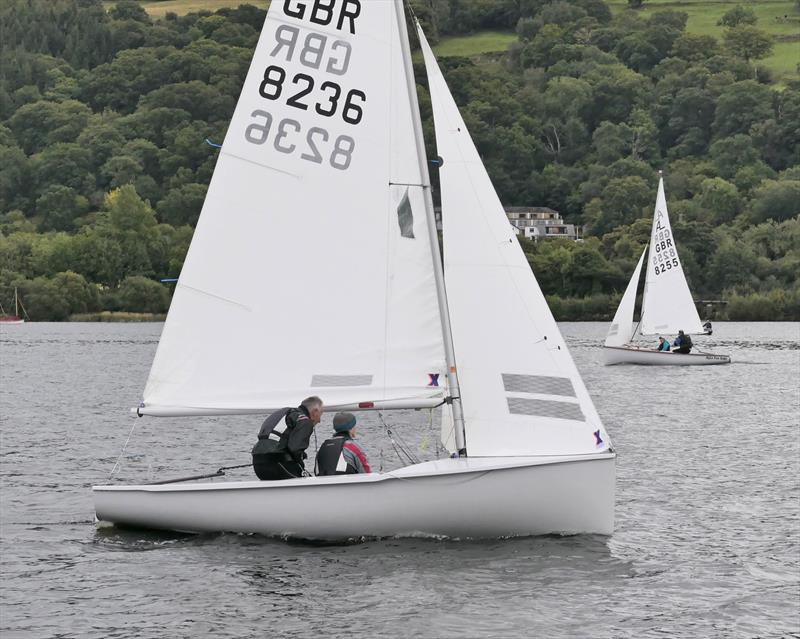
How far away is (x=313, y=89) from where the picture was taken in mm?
17031

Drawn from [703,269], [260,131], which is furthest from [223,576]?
[703,269]

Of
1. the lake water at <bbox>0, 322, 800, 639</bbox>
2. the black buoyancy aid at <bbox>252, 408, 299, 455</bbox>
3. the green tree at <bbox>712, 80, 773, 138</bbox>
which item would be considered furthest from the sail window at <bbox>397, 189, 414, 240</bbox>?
the green tree at <bbox>712, 80, 773, 138</bbox>

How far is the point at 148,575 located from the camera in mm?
16484

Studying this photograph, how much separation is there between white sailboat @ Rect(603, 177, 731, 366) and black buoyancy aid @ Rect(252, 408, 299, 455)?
4351 cm

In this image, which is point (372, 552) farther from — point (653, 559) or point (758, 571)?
point (758, 571)

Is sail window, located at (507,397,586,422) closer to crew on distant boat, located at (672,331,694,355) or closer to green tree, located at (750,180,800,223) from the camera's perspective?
crew on distant boat, located at (672,331,694,355)

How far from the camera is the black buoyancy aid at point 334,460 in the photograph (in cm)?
1703

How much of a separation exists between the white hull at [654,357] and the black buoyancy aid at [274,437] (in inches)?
1716

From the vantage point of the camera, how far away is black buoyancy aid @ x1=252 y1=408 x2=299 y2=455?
1719cm

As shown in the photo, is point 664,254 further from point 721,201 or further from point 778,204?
point 721,201

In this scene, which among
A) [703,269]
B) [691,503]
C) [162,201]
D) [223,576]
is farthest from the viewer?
[162,201]

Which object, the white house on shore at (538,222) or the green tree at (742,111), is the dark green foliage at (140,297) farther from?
the green tree at (742,111)

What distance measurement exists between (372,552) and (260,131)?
5719 mm

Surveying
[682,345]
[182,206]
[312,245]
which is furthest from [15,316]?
[312,245]
